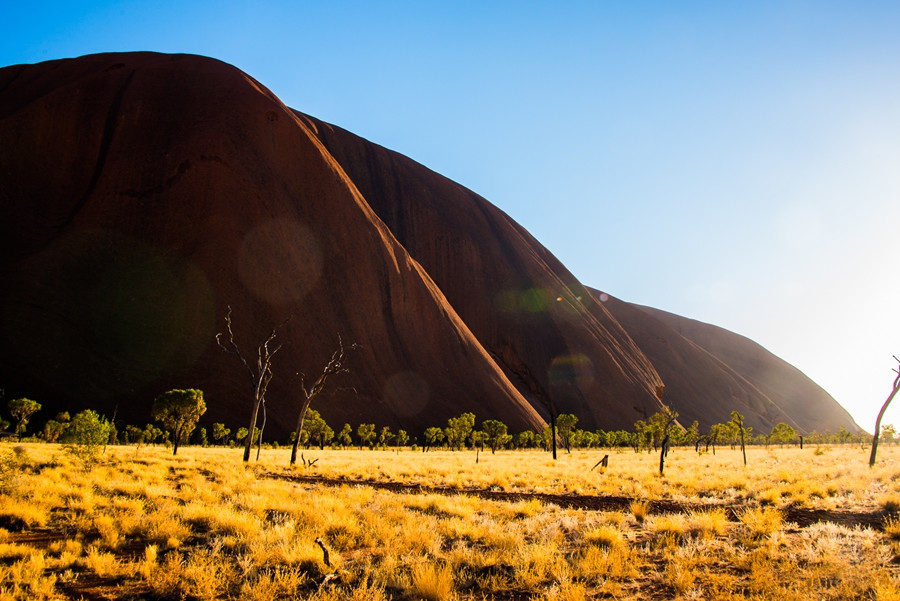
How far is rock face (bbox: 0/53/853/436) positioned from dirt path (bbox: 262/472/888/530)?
30913mm

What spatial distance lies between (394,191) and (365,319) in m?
50.5

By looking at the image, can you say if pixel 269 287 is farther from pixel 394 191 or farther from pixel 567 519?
pixel 567 519

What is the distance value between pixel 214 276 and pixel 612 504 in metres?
67.1

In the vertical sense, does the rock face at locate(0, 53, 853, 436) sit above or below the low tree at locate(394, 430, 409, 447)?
above

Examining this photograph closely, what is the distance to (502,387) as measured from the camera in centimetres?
8581

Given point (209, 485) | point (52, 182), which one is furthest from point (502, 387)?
point (52, 182)

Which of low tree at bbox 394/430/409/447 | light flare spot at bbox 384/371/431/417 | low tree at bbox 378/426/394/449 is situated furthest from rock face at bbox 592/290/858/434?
low tree at bbox 378/426/394/449

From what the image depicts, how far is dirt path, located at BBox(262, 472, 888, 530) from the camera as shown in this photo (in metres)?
11.4

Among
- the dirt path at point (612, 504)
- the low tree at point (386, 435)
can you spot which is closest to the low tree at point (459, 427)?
the low tree at point (386, 435)

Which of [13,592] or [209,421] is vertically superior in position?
[13,592]

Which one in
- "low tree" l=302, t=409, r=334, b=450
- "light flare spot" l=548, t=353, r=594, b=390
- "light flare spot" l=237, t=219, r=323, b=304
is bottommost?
"low tree" l=302, t=409, r=334, b=450

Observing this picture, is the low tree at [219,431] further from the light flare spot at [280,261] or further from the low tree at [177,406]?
the low tree at [177,406]

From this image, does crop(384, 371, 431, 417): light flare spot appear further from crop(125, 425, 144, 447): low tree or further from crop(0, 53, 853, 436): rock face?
crop(125, 425, 144, 447): low tree

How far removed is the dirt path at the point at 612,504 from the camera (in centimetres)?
1137
